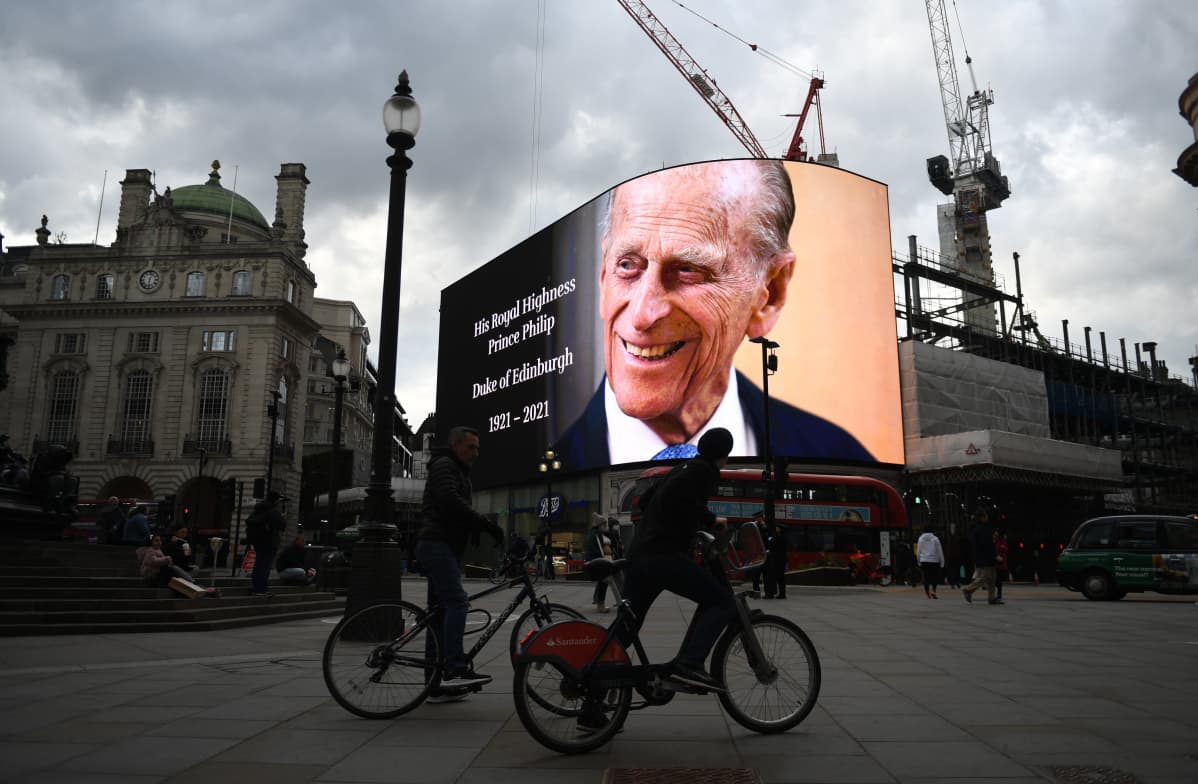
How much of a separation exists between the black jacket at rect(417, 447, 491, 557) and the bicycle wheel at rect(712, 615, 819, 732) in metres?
1.83

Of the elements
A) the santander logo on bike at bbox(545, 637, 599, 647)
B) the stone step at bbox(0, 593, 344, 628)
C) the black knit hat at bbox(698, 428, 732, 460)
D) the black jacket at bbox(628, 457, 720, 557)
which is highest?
the black knit hat at bbox(698, 428, 732, 460)

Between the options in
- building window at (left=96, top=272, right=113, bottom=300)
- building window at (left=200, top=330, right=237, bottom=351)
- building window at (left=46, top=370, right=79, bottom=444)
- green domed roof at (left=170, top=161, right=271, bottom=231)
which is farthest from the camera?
green domed roof at (left=170, top=161, right=271, bottom=231)

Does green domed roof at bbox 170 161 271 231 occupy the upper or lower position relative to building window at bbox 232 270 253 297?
upper

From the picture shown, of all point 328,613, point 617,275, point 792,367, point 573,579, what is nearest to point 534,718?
point 328,613

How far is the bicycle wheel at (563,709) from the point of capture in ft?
14.7

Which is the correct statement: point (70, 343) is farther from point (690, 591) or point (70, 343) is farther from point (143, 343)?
point (690, 591)

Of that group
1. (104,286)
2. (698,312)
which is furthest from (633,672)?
(104,286)

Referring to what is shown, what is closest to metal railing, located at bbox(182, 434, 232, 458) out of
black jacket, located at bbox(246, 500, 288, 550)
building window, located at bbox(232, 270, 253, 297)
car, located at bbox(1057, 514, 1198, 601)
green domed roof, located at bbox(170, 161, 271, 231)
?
building window, located at bbox(232, 270, 253, 297)

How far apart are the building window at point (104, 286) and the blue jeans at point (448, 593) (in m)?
56.6

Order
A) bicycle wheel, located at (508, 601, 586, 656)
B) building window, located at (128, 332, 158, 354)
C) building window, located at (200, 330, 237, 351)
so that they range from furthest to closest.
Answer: building window, located at (128, 332, 158, 354), building window, located at (200, 330, 237, 351), bicycle wheel, located at (508, 601, 586, 656)

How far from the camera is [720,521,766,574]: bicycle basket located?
16.4ft

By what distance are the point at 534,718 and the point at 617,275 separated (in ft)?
129

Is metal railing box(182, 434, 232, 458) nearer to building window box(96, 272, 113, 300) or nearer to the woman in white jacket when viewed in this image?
building window box(96, 272, 113, 300)

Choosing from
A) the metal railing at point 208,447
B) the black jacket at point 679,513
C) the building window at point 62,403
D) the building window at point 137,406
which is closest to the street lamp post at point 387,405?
the black jacket at point 679,513
